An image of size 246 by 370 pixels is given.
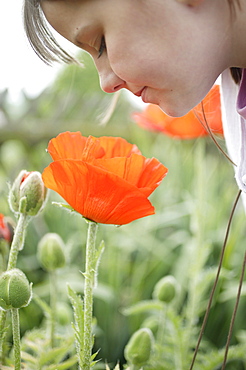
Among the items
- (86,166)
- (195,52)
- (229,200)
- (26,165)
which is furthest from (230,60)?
(26,165)

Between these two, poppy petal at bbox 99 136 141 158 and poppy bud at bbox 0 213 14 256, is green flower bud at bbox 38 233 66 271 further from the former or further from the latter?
poppy petal at bbox 99 136 141 158

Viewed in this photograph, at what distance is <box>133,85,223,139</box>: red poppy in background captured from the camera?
720 millimetres

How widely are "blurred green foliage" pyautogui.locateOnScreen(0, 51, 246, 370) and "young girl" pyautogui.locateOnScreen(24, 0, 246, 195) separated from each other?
0.61 ft

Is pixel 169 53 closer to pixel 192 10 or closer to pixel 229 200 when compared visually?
pixel 192 10

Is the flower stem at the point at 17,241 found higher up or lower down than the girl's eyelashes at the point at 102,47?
lower down

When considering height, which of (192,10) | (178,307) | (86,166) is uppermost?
(192,10)

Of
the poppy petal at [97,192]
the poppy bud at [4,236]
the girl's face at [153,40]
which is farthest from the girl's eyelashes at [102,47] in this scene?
the poppy bud at [4,236]

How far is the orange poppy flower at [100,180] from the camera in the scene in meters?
0.39

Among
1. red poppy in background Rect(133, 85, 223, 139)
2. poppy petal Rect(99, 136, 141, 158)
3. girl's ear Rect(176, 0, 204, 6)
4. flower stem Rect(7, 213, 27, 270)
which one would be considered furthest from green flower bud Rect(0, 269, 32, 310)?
red poppy in background Rect(133, 85, 223, 139)

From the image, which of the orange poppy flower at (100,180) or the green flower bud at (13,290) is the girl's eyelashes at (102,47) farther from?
the green flower bud at (13,290)

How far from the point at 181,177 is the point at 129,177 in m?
0.78

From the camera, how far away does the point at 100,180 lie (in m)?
0.39

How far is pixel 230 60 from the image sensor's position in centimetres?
47

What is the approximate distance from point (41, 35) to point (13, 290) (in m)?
0.23
